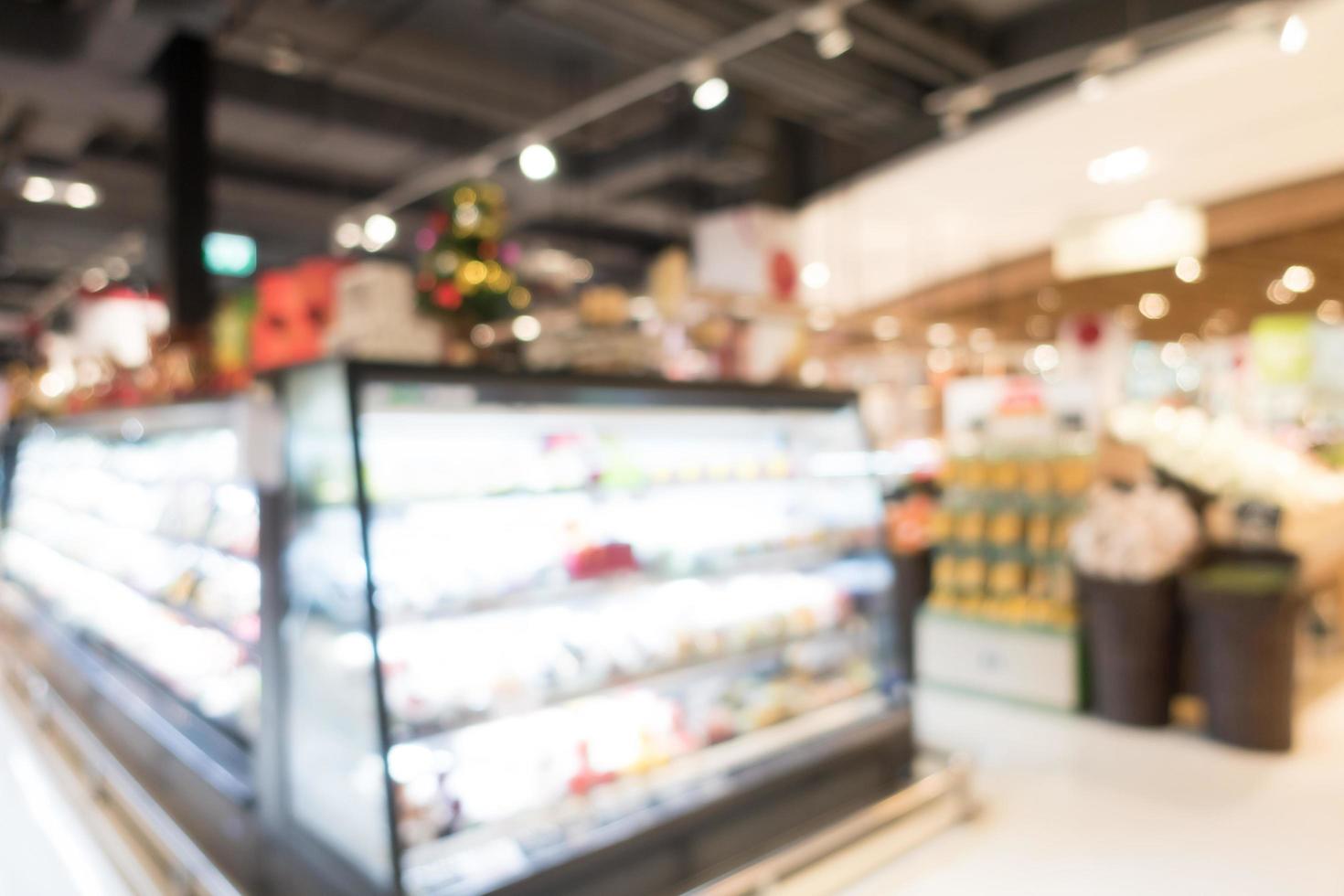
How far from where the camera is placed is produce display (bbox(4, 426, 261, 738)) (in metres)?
3.10

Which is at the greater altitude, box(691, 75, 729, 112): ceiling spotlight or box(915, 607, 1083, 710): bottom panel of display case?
box(691, 75, 729, 112): ceiling spotlight

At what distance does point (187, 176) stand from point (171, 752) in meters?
3.95

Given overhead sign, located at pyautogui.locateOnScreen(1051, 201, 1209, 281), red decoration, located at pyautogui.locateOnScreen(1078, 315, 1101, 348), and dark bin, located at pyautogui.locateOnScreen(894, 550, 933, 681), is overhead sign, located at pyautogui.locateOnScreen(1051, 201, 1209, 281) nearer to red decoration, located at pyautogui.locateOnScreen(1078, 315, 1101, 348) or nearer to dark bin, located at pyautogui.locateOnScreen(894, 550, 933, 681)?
dark bin, located at pyautogui.locateOnScreen(894, 550, 933, 681)

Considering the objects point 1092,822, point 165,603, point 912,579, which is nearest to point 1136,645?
point 1092,822

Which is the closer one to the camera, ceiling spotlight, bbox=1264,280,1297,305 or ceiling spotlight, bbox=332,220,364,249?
ceiling spotlight, bbox=332,220,364,249

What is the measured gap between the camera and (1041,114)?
5.87m

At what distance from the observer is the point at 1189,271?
10.9 m

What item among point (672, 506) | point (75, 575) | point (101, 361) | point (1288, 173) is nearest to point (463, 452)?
point (672, 506)

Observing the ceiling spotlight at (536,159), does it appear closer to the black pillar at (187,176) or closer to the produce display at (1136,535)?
the black pillar at (187,176)

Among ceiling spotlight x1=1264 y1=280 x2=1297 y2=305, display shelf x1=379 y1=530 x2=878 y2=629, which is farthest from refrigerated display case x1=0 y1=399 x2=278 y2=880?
ceiling spotlight x1=1264 y1=280 x2=1297 y2=305

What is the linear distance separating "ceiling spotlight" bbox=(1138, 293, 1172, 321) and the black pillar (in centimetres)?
1301

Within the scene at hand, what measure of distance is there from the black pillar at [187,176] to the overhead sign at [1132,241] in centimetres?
746

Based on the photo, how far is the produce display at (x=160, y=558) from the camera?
10.2 ft

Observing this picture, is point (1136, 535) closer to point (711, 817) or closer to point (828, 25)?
point (711, 817)
